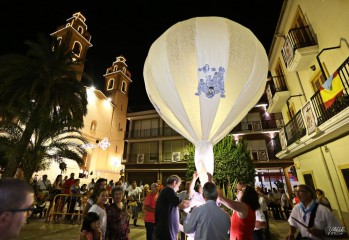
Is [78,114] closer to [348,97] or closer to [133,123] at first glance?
[348,97]

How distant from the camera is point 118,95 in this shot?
106ft

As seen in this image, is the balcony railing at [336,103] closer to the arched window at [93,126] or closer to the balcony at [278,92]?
the balcony at [278,92]

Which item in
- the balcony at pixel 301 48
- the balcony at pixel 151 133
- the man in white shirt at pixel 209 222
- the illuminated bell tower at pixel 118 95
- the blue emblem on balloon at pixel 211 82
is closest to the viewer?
the man in white shirt at pixel 209 222

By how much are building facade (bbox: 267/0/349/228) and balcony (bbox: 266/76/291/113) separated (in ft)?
1.84

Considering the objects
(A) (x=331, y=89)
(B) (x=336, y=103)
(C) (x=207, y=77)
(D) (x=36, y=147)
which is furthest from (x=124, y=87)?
(C) (x=207, y=77)

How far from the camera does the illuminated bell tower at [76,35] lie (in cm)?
2529

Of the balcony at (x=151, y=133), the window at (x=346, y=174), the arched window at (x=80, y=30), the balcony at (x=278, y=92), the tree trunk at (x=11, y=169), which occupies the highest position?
the arched window at (x=80, y=30)

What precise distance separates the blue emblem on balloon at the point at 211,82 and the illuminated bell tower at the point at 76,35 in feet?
78.6

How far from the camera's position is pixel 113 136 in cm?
2966

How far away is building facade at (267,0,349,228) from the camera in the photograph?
686 centimetres

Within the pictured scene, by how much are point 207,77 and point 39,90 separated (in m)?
12.7

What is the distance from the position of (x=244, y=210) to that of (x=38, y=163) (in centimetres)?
1110

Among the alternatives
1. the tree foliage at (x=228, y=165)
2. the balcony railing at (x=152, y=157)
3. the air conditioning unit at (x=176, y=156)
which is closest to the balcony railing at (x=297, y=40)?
the tree foliage at (x=228, y=165)

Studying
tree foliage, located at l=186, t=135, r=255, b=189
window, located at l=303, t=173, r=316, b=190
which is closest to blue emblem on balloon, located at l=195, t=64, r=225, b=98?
tree foliage, located at l=186, t=135, r=255, b=189
